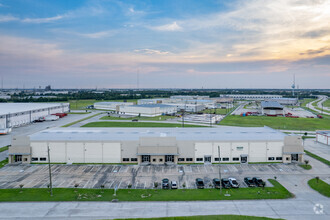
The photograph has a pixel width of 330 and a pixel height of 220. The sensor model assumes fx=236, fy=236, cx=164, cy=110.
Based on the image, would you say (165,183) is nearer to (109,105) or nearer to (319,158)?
(319,158)

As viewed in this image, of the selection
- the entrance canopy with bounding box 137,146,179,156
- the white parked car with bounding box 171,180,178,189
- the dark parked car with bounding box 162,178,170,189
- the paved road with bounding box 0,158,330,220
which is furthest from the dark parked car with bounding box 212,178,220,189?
the entrance canopy with bounding box 137,146,179,156

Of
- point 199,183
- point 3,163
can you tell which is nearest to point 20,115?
point 3,163

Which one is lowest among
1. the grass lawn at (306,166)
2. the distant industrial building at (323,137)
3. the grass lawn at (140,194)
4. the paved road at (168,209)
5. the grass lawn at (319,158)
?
the paved road at (168,209)

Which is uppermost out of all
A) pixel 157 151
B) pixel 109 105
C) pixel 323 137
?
pixel 109 105

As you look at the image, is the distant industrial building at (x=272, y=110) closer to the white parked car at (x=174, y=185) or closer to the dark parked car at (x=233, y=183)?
the dark parked car at (x=233, y=183)

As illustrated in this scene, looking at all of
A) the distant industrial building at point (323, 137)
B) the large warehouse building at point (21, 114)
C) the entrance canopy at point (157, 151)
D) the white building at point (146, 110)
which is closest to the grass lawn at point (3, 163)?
the entrance canopy at point (157, 151)

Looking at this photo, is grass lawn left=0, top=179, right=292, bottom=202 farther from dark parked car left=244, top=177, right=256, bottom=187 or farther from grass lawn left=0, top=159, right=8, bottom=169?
grass lawn left=0, top=159, right=8, bottom=169
